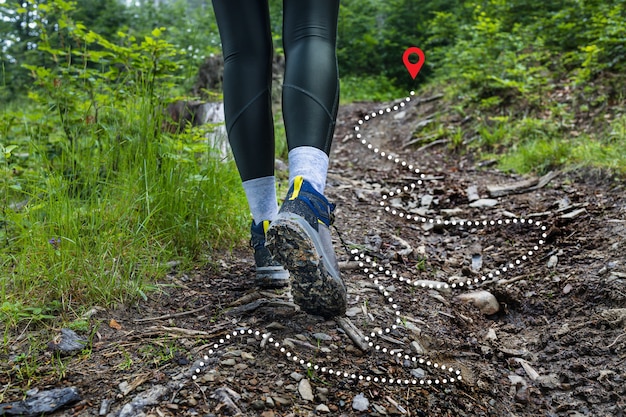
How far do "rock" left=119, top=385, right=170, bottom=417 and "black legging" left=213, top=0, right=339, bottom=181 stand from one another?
754 millimetres

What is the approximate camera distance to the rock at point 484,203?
3.31 m

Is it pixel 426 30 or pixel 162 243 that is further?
pixel 426 30

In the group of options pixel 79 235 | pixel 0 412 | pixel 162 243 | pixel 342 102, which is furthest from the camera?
pixel 342 102

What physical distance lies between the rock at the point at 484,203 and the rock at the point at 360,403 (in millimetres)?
2230

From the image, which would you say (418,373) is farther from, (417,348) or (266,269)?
(266,269)

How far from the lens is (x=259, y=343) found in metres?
1.54

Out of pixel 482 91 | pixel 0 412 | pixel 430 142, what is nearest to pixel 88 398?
pixel 0 412

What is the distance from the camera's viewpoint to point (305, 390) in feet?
4.45

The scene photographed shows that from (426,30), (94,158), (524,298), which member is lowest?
(524,298)

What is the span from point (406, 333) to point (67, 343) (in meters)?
1.07

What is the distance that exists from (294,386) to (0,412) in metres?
0.71

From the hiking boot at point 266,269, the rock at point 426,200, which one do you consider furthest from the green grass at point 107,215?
the rock at point 426,200

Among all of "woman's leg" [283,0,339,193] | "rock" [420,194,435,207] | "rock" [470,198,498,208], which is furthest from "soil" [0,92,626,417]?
"woman's leg" [283,0,339,193]

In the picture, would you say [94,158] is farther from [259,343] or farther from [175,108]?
[175,108]
